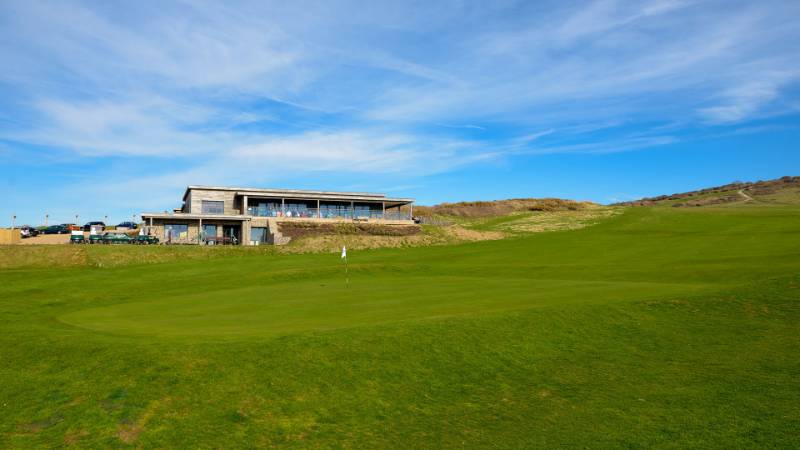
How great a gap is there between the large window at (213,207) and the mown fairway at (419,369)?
142 ft

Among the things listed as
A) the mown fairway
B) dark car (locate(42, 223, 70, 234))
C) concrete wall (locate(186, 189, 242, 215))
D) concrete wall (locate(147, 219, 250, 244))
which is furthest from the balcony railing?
the mown fairway

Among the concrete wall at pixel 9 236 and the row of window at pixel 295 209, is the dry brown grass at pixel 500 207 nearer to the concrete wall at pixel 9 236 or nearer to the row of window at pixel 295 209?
the row of window at pixel 295 209

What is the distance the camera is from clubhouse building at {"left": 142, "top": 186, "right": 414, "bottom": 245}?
63.7 metres

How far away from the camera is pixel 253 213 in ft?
226

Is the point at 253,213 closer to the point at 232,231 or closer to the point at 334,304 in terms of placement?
the point at 232,231

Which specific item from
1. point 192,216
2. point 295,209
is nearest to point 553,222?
point 295,209

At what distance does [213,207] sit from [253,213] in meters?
5.09

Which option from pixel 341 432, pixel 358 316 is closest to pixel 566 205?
pixel 358 316

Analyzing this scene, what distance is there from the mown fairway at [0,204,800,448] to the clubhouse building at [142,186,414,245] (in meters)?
38.0

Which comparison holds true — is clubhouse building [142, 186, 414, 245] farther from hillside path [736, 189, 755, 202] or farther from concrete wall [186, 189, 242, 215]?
hillside path [736, 189, 755, 202]

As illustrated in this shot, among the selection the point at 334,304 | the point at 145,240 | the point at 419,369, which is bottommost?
the point at 419,369

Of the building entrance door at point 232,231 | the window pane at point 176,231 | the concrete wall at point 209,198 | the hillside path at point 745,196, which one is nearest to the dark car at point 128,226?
the concrete wall at point 209,198

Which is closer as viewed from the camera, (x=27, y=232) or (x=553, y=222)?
(x=27, y=232)

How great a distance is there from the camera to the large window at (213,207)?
226ft
